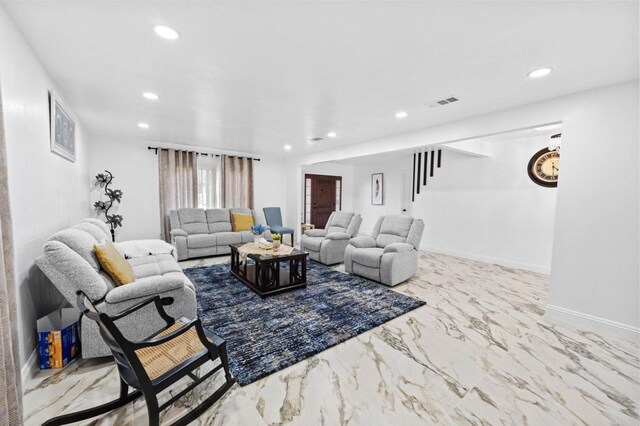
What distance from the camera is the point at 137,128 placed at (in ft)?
14.5

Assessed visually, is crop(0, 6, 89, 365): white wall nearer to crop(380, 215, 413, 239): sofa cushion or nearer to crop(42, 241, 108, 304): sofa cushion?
crop(42, 241, 108, 304): sofa cushion

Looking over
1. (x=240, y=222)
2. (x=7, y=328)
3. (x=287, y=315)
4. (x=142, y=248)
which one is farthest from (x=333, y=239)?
(x=7, y=328)

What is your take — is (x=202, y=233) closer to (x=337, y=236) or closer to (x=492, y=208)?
(x=337, y=236)

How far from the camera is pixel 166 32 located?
1793mm

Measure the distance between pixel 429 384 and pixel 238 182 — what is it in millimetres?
5745

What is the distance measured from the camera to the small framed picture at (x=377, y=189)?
7.66 metres

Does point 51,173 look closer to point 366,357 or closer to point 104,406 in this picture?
point 104,406

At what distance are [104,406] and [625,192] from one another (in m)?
4.33

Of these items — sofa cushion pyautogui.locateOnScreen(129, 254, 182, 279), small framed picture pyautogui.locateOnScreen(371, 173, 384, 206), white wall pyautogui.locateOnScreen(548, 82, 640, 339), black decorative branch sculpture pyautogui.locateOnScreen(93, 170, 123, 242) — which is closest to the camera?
white wall pyautogui.locateOnScreen(548, 82, 640, 339)

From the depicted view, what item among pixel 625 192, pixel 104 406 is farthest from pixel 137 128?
pixel 625 192

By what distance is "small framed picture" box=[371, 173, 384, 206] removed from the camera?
7.66 m

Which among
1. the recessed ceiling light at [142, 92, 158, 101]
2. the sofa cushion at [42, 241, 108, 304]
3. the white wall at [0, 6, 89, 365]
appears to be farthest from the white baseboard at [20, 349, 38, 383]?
the recessed ceiling light at [142, 92, 158, 101]

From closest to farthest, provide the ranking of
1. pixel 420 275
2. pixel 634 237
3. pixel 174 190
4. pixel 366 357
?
1. pixel 366 357
2. pixel 634 237
3. pixel 420 275
4. pixel 174 190

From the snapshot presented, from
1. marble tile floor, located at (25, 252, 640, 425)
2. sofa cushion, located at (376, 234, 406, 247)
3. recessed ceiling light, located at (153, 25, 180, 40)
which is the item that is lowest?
marble tile floor, located at (25, 252, 640, 425)
